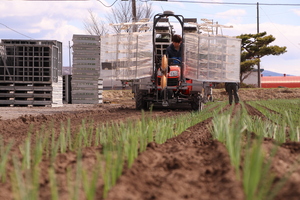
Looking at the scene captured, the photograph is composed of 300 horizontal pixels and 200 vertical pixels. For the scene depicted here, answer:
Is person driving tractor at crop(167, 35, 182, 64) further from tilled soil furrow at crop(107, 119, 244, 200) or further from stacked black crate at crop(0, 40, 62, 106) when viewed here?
tilled soil furrow at crop(107, 119, 244, 200)

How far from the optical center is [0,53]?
15289 mm

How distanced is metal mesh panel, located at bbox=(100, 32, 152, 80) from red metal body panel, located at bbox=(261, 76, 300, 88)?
4601 cm

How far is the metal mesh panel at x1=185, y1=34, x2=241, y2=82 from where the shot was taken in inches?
411

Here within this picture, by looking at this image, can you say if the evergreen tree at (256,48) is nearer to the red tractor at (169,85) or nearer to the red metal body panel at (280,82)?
the red metal body panel at (280,82)

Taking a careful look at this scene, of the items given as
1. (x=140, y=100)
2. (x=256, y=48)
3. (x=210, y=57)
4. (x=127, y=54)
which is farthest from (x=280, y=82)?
(x=127, y=54)

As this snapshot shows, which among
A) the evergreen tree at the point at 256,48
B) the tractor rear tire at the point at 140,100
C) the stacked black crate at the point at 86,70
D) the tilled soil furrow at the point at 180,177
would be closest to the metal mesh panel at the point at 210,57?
the tractor rear tire at the point at 140,100

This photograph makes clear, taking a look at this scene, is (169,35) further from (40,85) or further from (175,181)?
(175,181)

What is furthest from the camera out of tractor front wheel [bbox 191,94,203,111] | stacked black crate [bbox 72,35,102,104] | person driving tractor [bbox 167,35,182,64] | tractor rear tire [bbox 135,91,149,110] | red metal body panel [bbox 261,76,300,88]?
red metal body panel [bbox 261,76,300,88]

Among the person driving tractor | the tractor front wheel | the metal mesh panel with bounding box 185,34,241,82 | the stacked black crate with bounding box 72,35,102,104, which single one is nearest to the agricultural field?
the metal mesh panel with bounding box 185,34,241,82

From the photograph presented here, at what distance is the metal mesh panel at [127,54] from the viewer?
11.0m

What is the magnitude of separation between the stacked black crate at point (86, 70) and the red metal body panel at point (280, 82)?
4049cm

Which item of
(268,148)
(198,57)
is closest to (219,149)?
(268,148)

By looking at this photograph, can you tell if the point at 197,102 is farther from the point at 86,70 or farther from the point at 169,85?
the point at 86,70

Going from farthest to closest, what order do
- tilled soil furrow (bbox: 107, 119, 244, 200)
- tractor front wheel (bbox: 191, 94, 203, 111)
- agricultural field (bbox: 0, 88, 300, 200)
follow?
tractor front wheel (bbox: 191, 94, 203, 111), tilled soil furrow (bbox: 107, 119, 244, 200), agricultural field (bbox: 0, 88, 300, 200)
